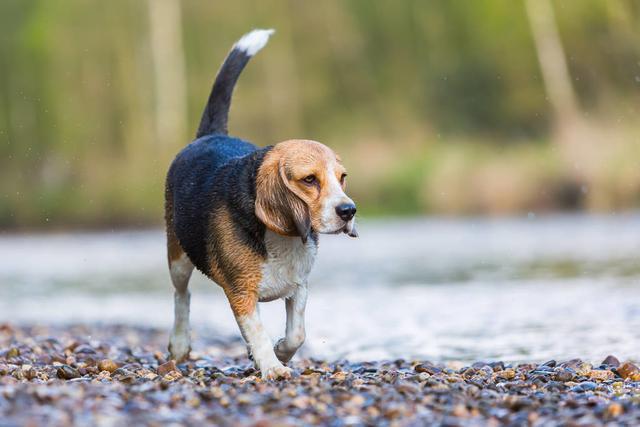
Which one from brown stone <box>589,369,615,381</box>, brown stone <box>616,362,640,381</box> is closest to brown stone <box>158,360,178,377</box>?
brown stone <box>589,369,615,381</box>

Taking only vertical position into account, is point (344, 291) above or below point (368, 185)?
below

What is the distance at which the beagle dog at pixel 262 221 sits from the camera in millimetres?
5484

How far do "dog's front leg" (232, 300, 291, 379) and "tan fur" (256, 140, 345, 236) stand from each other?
1.82 feet

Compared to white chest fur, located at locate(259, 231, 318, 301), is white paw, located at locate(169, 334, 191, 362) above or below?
below

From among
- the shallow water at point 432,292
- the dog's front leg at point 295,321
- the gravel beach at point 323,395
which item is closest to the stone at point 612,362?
the gravel beach at point 323,395

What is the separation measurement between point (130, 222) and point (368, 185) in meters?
7.08

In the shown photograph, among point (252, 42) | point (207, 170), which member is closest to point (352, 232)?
point (207, 170)

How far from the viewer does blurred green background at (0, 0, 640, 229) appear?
28828mm

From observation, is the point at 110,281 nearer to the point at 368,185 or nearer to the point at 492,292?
the point at 492,292

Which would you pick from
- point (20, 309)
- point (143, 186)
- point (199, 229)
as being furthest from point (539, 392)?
point (143, 186)

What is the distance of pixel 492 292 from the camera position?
12086mm

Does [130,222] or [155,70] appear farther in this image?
[155,70]

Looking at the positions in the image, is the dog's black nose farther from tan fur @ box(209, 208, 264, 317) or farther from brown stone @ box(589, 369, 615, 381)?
brown stone @ box(589, 369, 615, 381)

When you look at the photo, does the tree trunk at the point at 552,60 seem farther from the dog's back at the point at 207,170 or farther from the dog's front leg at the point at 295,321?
the dog's front leg at the point at 295,321
